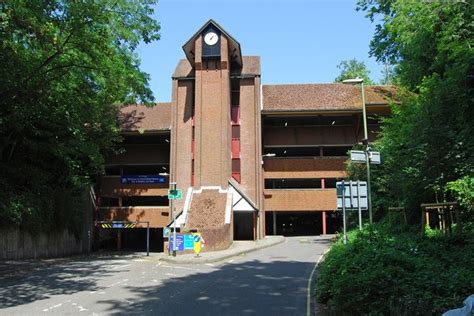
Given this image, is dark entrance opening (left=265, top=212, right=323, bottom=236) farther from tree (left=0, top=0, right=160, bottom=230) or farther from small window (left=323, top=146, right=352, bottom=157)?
tree (left=0, top=0, right=160, bottom=230)

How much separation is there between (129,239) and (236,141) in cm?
1846

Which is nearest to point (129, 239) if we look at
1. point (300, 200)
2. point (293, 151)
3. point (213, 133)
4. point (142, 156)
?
point (142, 156)

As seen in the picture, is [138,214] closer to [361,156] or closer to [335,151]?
[335,151]

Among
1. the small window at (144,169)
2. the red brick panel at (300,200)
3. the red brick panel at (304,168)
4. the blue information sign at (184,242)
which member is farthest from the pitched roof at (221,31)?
the blue information sign at (184,242)

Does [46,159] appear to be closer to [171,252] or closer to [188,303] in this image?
[171,252]

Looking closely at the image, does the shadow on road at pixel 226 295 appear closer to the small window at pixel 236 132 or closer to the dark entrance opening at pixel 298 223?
the small window at pixel 236 132

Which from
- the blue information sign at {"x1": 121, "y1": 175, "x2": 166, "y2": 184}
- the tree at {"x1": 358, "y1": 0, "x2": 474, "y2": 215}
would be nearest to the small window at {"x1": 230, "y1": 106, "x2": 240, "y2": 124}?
the blue information sign at {"x1": 121, "y1": 175, "x2": 166, "y2": 184}

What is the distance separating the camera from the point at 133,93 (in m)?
21.2

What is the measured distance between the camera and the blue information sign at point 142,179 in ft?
137

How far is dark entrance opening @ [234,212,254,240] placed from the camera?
38656 mm

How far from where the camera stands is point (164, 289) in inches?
529

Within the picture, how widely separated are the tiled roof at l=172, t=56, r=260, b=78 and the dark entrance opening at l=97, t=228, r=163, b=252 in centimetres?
1530

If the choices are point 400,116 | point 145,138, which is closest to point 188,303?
point 400,116

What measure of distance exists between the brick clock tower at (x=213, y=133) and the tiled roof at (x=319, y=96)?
3.30 meters
